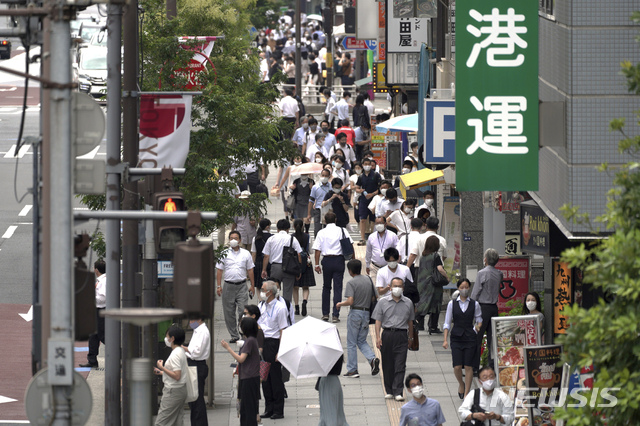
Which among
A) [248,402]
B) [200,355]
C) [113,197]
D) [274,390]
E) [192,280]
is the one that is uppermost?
[113,197]

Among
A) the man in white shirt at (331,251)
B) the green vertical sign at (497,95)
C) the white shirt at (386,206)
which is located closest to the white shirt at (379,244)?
the man in white shirt at (331,251)

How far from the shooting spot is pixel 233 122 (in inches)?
706

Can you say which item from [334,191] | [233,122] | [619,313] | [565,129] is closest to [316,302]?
[334,191]

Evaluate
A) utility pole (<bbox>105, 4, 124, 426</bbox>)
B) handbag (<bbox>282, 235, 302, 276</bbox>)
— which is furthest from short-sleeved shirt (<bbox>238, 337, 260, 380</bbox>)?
handbag (<bbox>282, 235, 302, 276</bbox>)

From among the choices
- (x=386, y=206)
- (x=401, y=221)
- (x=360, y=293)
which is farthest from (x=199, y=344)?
(x=386, y=206)

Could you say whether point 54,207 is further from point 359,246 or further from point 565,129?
point 359,246

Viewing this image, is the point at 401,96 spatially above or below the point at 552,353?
above

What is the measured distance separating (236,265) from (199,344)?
13.2ft

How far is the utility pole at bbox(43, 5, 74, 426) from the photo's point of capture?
7070 mm

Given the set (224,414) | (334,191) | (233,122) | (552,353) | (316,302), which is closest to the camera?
(552,353)

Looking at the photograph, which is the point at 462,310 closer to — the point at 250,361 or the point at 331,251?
the point at 250,361

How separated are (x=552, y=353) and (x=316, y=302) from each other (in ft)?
30.9

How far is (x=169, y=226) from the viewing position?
400 inches

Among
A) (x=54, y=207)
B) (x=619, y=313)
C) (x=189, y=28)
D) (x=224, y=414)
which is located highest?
(x=189, y=28)
